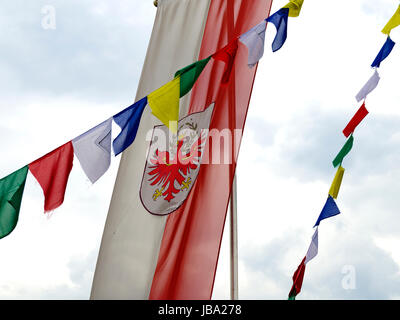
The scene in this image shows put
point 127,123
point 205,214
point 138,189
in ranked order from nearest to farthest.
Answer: point 127,123 → point 205,214 → point 138,189

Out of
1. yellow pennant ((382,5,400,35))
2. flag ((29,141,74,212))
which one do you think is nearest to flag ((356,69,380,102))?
yellow pennant ((382,5,400,35))

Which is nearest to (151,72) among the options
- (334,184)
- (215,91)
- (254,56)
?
(215,91)

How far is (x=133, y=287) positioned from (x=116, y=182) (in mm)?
724

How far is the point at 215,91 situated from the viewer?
290 cm

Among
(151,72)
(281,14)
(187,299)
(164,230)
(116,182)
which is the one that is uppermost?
(151,72)

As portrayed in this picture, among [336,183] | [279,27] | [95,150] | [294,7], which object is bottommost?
[95,150]

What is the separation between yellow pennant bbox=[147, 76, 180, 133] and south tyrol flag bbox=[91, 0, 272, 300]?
53 millimetres

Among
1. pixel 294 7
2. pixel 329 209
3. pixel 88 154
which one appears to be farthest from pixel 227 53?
pixel 329 209

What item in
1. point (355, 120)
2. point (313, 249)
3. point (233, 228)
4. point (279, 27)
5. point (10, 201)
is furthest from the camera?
point (313, 249)

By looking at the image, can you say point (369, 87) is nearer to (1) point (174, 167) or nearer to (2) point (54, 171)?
(1) point (174, 167)

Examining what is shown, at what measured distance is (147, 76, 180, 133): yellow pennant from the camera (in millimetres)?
2414

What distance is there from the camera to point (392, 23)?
3.23m

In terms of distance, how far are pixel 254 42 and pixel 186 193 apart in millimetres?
827
